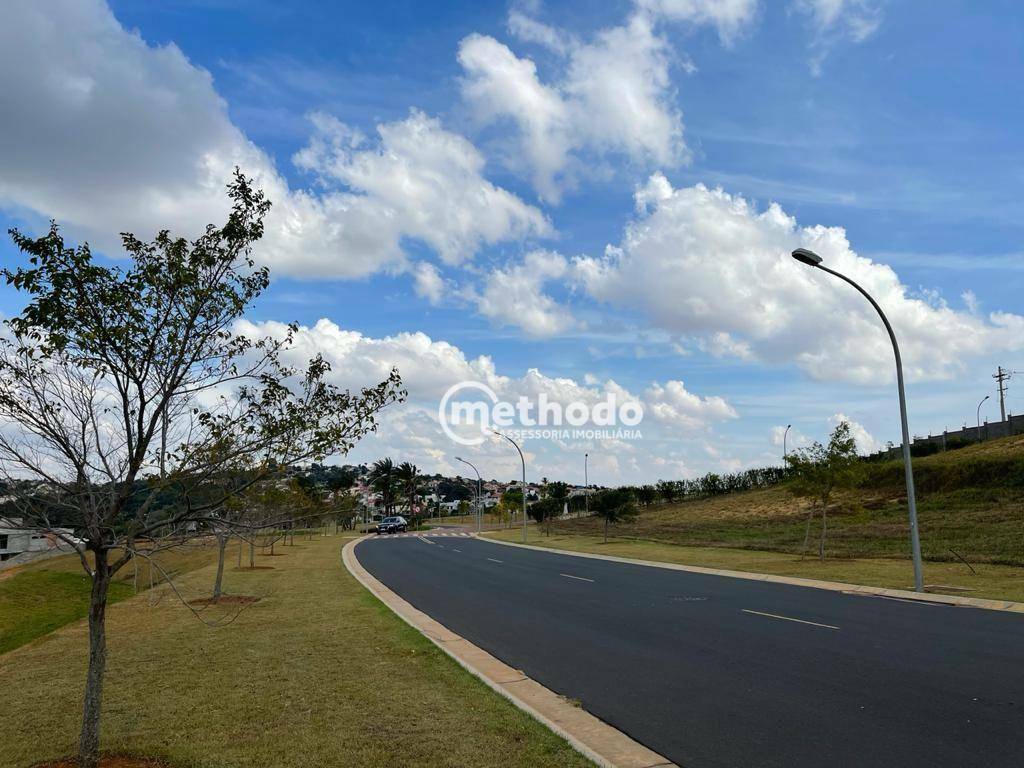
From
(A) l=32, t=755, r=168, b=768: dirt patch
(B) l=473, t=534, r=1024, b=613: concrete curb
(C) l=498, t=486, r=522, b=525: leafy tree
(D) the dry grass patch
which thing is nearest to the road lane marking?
(B) l=473, t=534, r=1024, b=613: concrete curb

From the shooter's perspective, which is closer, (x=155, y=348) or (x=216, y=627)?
(x=155, y=348)

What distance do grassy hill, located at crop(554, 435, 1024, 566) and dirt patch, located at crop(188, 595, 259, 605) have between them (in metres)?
22.5

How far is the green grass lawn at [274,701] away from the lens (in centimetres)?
653

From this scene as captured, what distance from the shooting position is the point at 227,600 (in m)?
18.0

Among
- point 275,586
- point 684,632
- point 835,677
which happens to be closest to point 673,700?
point 835,677

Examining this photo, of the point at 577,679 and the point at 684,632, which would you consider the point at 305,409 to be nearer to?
the point at 577,679

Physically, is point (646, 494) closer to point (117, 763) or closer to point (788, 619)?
point (788, 619)

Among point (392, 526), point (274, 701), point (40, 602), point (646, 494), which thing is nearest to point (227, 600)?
point (274, 701)

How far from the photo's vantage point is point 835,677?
938 centimetres

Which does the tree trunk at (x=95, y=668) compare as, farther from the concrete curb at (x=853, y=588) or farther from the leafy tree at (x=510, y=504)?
the leafy tree at (x=510, y=504)

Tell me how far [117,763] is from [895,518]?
41369mm

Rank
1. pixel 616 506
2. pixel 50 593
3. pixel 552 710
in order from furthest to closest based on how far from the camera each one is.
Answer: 1. pixel 616 506
2. pixel 50 593
3. pixel 552 710

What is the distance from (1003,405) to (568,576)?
74.8m

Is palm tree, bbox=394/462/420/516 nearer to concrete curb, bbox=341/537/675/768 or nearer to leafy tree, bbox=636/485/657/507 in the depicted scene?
leafy tree, bbox=636/485/657/507
